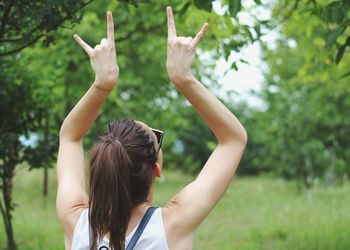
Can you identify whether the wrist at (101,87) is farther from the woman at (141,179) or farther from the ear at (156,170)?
the ear at (156,170)

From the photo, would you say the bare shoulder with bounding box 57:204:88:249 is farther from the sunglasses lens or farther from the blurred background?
the blurred background

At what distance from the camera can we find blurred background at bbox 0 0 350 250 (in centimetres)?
531

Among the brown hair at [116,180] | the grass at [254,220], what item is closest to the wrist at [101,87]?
the brown hair at [116,180]

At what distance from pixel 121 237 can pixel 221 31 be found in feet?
12.9

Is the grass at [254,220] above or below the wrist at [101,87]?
below

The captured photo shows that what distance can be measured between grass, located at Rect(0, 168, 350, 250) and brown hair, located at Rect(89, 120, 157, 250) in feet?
15.0

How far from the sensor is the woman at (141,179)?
→ 203 cm

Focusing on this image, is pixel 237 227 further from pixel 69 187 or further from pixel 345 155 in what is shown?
pixel 69 187

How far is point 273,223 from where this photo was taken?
8797 mm

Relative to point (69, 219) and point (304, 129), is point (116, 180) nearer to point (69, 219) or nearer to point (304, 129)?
point (69, 219)

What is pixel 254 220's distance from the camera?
9.88 m

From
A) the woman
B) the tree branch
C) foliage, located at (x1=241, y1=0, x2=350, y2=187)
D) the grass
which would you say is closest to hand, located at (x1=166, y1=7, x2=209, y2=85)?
the woman

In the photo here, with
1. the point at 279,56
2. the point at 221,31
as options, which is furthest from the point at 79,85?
the point at 221,31

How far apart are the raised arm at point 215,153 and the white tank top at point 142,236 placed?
51 millimetres
